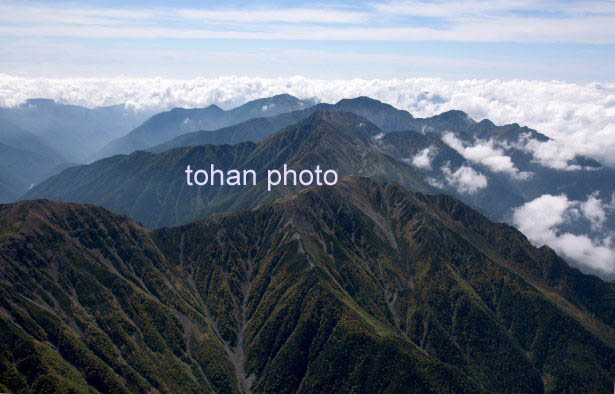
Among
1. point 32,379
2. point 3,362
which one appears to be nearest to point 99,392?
point 32,379

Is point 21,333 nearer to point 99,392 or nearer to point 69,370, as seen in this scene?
point 69,370

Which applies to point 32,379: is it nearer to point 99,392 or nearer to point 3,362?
point 3,362

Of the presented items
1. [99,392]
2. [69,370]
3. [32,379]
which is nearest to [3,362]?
[32,379]

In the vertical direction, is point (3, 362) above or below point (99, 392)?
above

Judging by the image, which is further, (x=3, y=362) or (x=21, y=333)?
(x=21, y=333)

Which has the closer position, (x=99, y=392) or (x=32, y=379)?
(x=32, y=379)

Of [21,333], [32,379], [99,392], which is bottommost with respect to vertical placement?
[99,392]

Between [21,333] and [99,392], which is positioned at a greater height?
[21,333]

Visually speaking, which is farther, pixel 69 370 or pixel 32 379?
pixel 69 370

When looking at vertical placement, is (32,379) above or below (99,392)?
above
